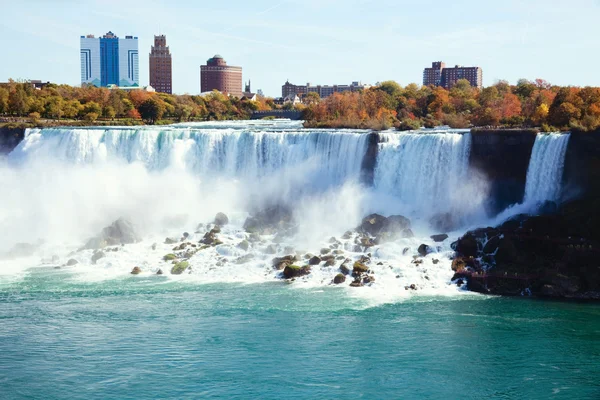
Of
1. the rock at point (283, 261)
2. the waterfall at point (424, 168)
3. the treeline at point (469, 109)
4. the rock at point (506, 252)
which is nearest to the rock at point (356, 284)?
the rock at point (283, 261)

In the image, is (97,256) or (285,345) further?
(97,256)

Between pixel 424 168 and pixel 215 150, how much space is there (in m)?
10.9

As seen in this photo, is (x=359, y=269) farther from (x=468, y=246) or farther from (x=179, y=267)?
(x=179, y=267)

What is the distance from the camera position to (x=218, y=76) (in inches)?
6471

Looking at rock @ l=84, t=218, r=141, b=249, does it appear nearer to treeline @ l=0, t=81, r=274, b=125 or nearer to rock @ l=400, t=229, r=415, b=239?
rock @ l=400, t=229, r=415, b=239

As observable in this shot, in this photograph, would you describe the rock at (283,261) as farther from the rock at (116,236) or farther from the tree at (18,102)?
the tree at (18,102)

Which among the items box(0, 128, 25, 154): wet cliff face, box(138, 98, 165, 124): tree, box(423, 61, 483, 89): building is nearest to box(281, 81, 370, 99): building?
box(423, 61, 483, 89): building

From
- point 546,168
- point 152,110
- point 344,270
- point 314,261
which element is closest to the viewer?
point 344,270

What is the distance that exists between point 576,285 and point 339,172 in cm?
1366

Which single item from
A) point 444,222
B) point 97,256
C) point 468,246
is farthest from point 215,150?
point 468,246

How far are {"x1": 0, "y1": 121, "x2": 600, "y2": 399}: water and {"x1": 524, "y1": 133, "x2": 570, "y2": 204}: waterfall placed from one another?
34 centimetres

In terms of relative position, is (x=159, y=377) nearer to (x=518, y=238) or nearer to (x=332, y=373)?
(x=332, y=373)

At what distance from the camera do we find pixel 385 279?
24531 millimetres

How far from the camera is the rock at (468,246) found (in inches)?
1024
